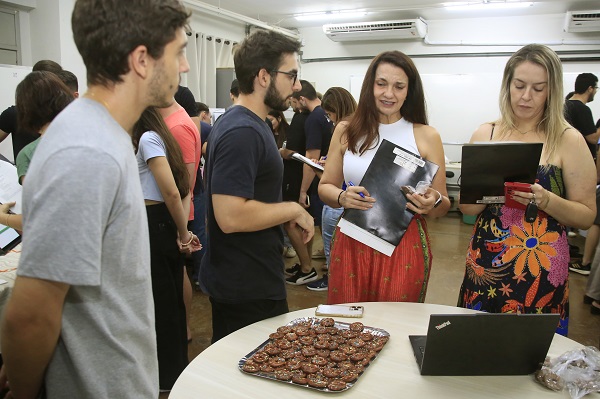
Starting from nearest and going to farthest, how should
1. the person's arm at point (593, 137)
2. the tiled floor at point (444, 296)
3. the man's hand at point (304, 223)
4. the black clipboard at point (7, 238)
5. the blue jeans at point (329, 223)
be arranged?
the man's hand at point (304, 223)
the black clipboard at point (7, 238)
the tiled floor at point (444, 296)
the blue jeans at point (329, 223)
the person's arm at point (593, 137)

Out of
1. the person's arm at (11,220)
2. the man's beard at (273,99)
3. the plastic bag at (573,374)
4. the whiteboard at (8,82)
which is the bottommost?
the plastic bag at (573,374)

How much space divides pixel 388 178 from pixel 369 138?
22cm

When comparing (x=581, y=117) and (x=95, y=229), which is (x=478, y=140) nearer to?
(x=95, y=229)

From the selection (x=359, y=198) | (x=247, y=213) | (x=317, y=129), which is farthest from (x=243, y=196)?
(x=317, y=129)

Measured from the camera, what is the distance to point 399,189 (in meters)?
1.73

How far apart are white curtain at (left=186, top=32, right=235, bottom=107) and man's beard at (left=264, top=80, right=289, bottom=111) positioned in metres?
5.62

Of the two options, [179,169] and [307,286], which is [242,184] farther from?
[307,286]

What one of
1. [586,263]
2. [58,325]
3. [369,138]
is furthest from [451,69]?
[58,325]

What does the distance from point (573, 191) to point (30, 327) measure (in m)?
1.75

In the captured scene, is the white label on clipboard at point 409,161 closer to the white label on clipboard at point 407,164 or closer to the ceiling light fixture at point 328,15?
the white label on clipboard at point 407,164

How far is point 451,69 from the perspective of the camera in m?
7.59

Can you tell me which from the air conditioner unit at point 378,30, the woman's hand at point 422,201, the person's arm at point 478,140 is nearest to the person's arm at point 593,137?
the air conditioner unit at point 378,30

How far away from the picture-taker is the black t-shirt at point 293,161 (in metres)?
4.07

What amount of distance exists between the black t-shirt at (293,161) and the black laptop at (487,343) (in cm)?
306
